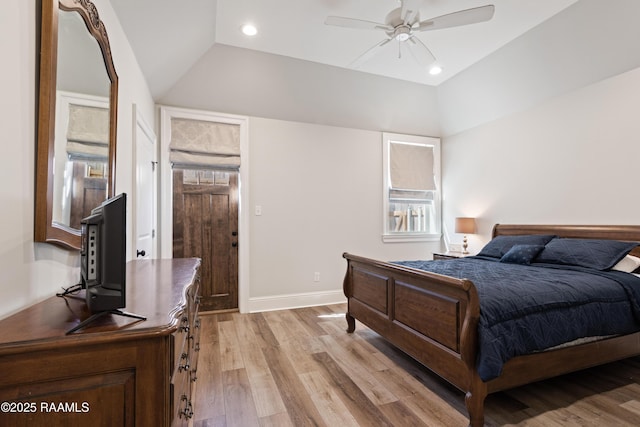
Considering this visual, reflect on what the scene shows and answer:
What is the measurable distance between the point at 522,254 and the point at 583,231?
70 cm

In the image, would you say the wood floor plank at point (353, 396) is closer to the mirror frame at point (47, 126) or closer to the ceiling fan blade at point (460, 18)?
the mirror frame at point (47, 126)

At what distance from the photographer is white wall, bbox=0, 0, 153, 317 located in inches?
36.8

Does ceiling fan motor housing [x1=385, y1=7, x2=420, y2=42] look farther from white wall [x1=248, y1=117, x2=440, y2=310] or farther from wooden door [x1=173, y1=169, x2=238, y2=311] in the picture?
wooden door [x1=173, y1=169, x2=238, y2=311]

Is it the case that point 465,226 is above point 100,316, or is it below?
above

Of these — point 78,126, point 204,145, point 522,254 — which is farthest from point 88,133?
point 522,254

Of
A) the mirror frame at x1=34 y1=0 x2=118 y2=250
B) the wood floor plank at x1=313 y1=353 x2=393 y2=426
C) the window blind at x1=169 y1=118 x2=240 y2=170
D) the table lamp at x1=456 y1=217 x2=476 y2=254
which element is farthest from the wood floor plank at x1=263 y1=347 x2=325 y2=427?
the table lamp at x1=456 y1=217 x2=476 y2=254

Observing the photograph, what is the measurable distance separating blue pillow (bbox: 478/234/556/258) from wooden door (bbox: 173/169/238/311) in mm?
3149

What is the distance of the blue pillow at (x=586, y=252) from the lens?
2590 millimetres

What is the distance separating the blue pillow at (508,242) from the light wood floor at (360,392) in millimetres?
1217

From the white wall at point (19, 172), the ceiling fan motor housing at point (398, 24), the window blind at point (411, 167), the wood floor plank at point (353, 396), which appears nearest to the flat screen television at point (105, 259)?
the white wall at point (19, 172)

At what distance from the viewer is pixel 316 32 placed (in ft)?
9.78

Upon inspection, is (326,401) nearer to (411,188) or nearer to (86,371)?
(86,371)

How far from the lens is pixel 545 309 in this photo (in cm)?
186

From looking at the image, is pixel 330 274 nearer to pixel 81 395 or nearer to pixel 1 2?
pixel 81 395
